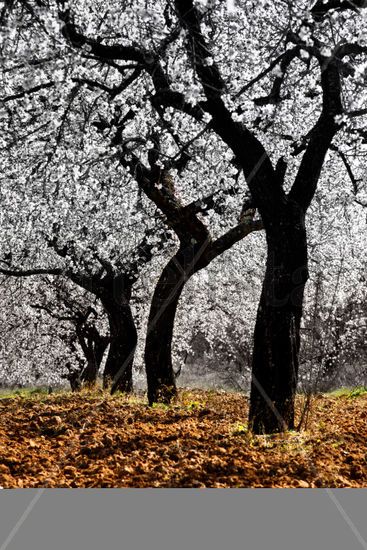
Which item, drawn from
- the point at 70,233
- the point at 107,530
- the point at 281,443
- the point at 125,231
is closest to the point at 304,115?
the point at 125,231

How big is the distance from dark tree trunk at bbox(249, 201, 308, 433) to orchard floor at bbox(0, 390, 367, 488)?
42 cm

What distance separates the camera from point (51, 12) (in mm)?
8883

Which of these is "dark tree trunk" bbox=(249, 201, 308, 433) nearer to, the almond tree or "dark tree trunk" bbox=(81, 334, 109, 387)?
the almond tree

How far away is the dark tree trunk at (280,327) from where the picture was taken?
397 inches

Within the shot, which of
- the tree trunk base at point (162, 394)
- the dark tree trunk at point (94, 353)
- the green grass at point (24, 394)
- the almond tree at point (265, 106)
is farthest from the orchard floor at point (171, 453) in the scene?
the dark tree trunk at point (94, 353)

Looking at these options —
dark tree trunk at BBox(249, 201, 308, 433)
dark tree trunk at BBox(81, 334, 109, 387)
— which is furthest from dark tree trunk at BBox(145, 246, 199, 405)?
dark tree trunk at BBox(81, 334, 109, 387)

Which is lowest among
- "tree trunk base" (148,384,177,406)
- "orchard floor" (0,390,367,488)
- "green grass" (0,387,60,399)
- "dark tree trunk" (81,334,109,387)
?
"orchard floor" (0,390,367,488)

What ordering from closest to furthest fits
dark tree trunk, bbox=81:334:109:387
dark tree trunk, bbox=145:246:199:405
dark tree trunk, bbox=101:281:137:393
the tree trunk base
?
the tree trunk base → dark tree trunk, bbox=145:246:199:405 → dark tree trunk, bbox=101:281:137:393 → dark tree trunk, bbox=81:334:109:387

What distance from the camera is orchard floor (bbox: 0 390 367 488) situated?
→ 6957 mm

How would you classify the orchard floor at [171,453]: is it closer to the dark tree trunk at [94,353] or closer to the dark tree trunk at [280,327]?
the dark tree trunk at [280,327]

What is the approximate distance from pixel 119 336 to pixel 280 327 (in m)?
9.98

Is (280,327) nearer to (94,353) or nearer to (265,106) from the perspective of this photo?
(265,106)

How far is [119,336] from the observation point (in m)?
19.7

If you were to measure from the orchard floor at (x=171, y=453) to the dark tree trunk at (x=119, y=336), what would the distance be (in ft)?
25.2
